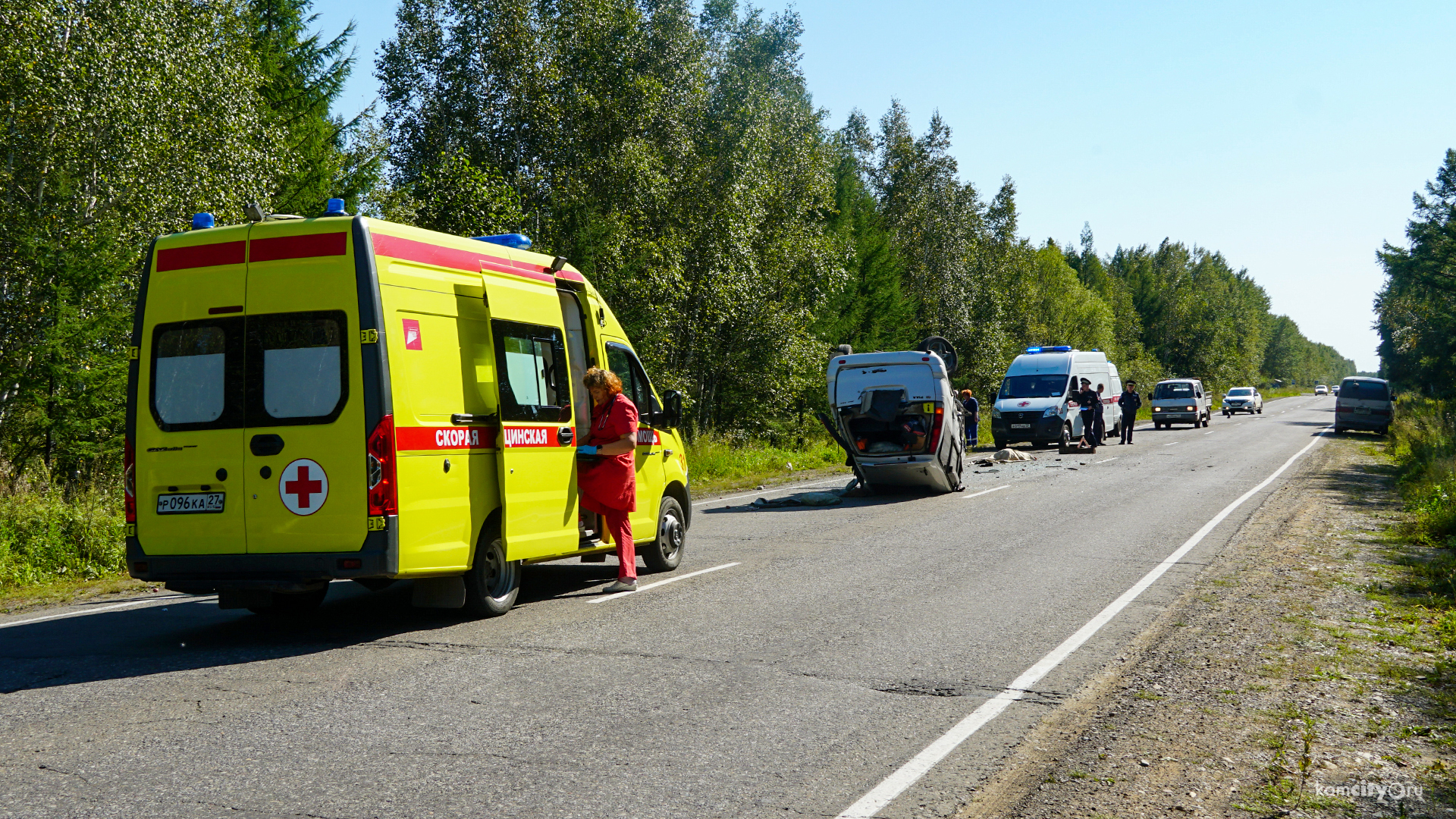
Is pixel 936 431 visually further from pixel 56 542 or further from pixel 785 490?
pixel 56 542

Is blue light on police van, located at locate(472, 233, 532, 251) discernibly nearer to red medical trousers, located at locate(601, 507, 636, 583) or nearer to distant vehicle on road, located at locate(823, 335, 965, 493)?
red medical trousers, located at locate(601, 507, 636, 583)

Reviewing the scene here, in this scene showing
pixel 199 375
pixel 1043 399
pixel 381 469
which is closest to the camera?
pixel 381 469

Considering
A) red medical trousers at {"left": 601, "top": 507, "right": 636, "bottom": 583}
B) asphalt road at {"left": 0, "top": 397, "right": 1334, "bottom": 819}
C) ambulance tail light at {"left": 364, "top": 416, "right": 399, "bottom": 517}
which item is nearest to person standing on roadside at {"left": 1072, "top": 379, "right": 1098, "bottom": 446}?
asphalt road at {"left": 0, "top": 397, "right": 1334, "bottom": 819}

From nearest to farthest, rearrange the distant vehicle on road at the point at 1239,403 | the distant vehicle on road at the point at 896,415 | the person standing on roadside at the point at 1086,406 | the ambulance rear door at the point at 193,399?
the ambulance rear door at the point at 193,399, the distant vehicle on road at the point at 896,415, the person standing on roadside at the point at 1086,406, the distant vehicle on road at the point at 1239,403

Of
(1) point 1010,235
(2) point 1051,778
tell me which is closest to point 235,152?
(2) point 1051,778

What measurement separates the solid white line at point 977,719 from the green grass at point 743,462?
465 inches

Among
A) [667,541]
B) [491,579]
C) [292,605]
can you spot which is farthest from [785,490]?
[292,605]

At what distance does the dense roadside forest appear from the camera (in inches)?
604

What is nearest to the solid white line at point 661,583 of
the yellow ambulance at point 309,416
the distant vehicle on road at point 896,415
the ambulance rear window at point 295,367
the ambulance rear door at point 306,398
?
the yellow ambulance at point 309,416

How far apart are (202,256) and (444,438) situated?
6.73 feet

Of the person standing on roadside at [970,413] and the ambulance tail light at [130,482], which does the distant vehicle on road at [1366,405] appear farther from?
the ambulance tail light at [130,482]

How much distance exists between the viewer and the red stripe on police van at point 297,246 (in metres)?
7.04

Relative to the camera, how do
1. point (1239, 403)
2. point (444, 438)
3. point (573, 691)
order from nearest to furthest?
point (573, 691) < point (444, 438) < point (1239, 403)

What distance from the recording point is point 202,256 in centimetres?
729
